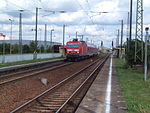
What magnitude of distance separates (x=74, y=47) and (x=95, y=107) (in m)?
35.5

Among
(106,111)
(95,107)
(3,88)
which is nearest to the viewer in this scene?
(106,111)

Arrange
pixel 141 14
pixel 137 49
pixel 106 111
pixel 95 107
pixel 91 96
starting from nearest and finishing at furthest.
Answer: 1. pixel 106 111
2. pixel 95 107
3. pixel 91 96
4. pixel 141 14
5. pixel 137 49

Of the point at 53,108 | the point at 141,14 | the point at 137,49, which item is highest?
the point at 141,14

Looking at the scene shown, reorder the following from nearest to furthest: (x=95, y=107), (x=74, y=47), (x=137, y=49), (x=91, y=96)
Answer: (x=95, y=107)
(x=91, y=96)
(x=137, y=49)
(x=74, y=47)

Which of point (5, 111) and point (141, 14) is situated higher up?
point (141, 14)

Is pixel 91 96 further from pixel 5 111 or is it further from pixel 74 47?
pixel 74 47

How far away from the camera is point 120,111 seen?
916 cm

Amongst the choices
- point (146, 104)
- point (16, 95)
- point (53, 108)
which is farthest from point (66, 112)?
point (16, 95)

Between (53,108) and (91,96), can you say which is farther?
(91,96)

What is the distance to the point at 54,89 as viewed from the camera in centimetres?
1494

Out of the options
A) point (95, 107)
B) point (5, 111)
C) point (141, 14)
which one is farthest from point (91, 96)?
point (141, 14)

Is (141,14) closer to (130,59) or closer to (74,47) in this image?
(130,59)

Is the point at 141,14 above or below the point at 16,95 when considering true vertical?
above

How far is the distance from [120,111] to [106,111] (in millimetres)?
454
